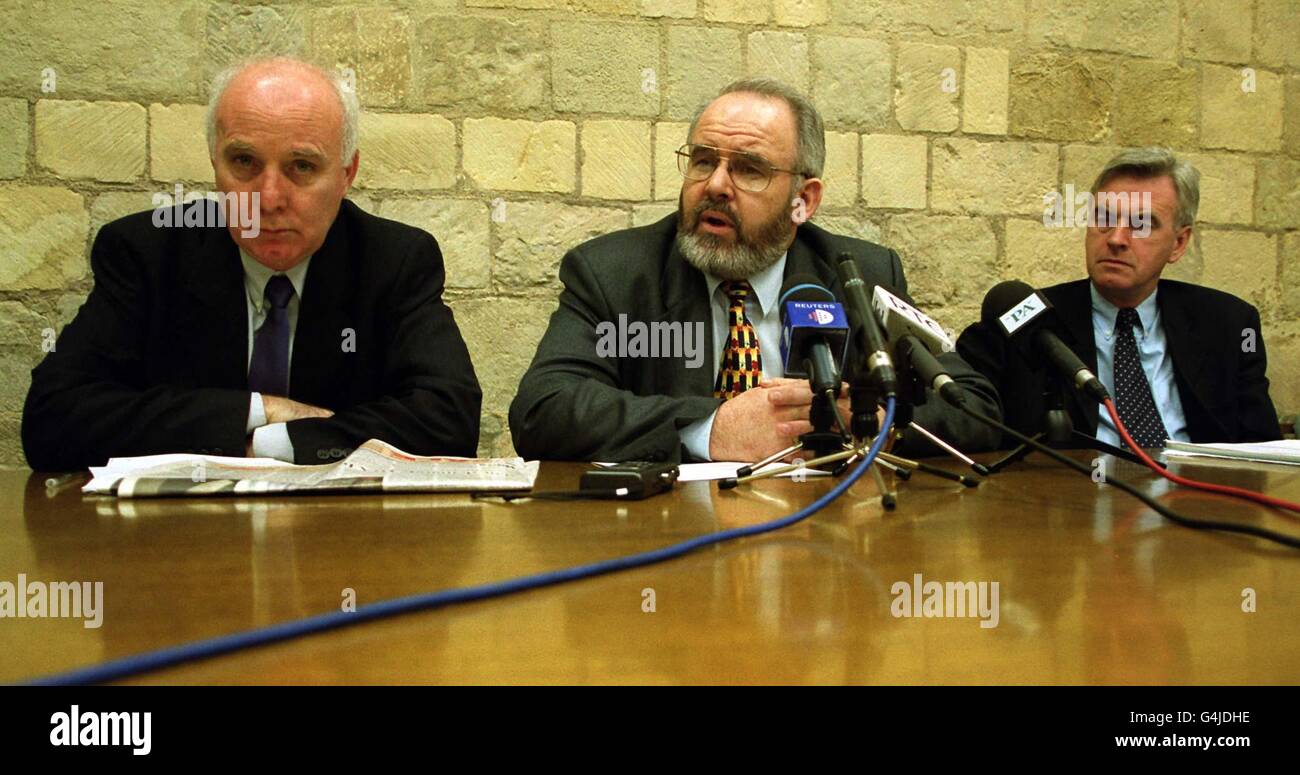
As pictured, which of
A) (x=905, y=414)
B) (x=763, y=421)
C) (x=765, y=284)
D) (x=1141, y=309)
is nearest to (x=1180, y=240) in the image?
(x=1141, y=309)

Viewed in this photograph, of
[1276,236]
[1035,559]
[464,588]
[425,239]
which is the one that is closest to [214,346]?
[425,239]

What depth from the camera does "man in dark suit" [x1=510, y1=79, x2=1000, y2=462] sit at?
7.41 feet

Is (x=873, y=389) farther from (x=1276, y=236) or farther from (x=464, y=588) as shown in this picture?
(x=1276, y=236)

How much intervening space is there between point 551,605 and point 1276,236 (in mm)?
4872

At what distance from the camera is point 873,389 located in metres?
1.58

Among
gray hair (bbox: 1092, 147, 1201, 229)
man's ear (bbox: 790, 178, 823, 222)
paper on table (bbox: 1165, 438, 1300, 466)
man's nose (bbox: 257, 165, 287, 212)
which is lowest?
paper on table (bbox: 1165, 438, 1300, 466)

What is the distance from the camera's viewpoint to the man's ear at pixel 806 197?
3054 millimetres

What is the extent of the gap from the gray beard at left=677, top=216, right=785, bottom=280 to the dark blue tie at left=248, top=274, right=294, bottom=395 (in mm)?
1109

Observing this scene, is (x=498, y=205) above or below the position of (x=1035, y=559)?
above

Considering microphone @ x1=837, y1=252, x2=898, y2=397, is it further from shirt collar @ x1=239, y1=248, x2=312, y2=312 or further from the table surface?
shirt collar @ x1=239, y1=248, x2=312, y2=312

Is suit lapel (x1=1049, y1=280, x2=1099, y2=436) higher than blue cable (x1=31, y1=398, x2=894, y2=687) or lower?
higher

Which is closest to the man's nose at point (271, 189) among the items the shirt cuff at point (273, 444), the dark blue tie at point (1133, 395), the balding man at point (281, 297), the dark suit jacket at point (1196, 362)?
the balding man at point (281, 297)

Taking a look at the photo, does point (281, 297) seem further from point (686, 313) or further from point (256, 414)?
point (686, 313)

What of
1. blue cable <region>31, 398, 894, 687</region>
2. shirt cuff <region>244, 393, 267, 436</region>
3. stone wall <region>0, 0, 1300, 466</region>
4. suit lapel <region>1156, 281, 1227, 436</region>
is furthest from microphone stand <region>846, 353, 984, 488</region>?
stone wall <region>0, 0, 1300, 466</region>
